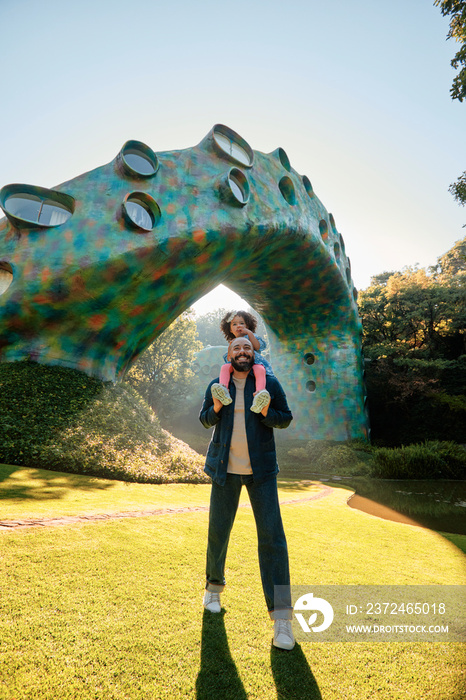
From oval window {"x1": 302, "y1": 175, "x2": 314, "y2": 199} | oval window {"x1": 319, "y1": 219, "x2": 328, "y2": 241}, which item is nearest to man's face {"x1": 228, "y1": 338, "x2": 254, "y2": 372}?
oval window {"x1": 319, "y1": 219, "x2": 328, "y2": 241}

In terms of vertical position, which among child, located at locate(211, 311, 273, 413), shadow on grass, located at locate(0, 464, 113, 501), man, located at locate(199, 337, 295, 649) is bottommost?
shadow on grass, located at locate(0, 464, 113, 501)

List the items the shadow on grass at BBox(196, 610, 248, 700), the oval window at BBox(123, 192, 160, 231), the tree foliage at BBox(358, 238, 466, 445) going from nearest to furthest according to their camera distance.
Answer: the shadow on grass at BBox(196, 610, 248, 700) → the oval window at BBox(123, 192, 160, 231) → the tree foliage at BBox(358, 238, 466, 445)

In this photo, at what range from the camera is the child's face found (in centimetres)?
265

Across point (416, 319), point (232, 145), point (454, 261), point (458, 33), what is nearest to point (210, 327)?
point (454, 261)

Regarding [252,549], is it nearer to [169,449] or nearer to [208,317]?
[169,449]

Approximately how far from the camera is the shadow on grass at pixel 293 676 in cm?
159

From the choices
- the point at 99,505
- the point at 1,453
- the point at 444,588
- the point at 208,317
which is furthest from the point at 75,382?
the point at 208,317

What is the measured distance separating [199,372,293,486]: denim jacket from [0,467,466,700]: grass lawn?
855mm

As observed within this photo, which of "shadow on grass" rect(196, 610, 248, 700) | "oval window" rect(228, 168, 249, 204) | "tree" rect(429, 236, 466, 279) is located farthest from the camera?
"tree" rect(429, 236, 466, 279)

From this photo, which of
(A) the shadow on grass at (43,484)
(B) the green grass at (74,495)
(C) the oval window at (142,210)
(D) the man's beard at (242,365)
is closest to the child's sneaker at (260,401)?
(D) the man's beard at (242,365)

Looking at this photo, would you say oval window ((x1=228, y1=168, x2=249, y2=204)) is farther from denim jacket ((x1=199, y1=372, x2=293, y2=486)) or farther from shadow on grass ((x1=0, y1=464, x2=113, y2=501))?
denim jacket ((x1=199, y1=372, x2=293, y2=486))

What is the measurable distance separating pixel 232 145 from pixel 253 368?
12.7 m

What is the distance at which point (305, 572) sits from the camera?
291cm

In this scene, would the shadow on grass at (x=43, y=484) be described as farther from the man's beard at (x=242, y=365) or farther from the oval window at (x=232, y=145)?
the oval window at (x=232, y=145)
